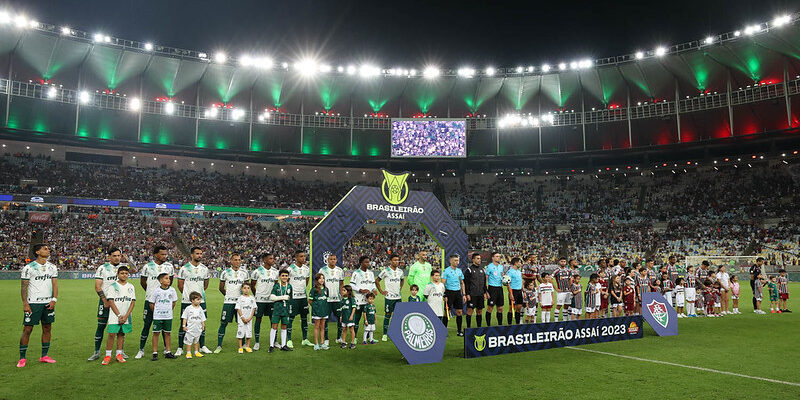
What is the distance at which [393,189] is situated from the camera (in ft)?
53.7

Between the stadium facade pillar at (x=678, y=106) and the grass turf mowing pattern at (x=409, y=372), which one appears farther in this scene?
the stadium facade pillar at (x=678, y=106)

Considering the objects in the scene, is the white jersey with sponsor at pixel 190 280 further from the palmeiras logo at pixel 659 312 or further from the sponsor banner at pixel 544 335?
the palmeiras logo at pixel 659 312

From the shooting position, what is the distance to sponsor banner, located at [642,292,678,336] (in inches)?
484

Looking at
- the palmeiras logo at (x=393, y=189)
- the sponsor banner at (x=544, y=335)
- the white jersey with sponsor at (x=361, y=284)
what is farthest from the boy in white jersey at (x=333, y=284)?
the palmeiras logo at (x=393, y=189)

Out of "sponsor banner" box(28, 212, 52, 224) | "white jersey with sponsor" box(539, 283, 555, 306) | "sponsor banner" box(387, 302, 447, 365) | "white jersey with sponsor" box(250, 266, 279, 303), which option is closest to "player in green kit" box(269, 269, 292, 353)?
"white jersey with sponsor" box(250, 266, 279, 303)

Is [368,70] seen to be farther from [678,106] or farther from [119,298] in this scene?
[119,298]

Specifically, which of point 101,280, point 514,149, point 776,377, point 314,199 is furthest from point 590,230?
point 101,280

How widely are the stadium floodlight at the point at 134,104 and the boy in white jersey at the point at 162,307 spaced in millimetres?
43510

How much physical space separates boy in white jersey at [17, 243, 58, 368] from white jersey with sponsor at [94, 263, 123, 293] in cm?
69

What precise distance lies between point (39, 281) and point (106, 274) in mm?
1028

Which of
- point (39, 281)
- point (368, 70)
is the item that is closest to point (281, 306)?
Result: point (39, 281)

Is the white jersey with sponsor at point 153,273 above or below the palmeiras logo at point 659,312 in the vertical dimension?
above

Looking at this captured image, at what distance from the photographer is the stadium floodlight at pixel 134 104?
1838 inches

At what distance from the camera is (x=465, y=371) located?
8.52 meters
